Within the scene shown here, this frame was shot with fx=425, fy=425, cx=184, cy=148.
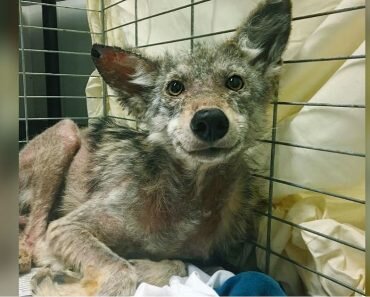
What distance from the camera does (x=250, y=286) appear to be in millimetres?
1064

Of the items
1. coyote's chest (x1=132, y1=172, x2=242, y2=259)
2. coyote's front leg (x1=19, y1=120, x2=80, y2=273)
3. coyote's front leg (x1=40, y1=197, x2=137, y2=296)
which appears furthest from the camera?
coyote's front leg (x1=19, y1=120, x2=80, y2=273)

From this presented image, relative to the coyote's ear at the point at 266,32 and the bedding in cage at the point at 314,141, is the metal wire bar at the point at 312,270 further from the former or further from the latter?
the coyote's ear at the point at 266,32

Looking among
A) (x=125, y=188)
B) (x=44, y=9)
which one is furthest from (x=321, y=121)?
(x=44, y=9)

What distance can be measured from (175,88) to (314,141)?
425 mm

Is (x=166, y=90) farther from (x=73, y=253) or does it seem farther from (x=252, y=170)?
(x=73, y=253)

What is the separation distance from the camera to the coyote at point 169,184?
1161 mm

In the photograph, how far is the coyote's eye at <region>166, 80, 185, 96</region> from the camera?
1212mm

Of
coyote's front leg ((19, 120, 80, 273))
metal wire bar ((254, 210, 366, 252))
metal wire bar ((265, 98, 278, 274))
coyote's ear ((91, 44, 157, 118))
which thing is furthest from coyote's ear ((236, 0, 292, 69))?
coyote's front leg ((19, 120, 80, 273))

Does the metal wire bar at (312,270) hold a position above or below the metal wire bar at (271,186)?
below

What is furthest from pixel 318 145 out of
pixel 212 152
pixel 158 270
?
pixel 158 270

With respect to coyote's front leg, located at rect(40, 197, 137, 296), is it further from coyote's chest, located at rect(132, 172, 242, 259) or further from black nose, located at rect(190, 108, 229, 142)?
black nose, located at rect(190, 108, 229, 142)

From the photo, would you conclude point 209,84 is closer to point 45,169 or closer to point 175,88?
point 175,88

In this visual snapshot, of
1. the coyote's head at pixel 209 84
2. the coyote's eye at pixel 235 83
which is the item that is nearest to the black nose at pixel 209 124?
the coyote's head at pixel 209 84

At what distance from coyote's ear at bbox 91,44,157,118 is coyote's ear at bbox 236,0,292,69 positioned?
0.96ft
